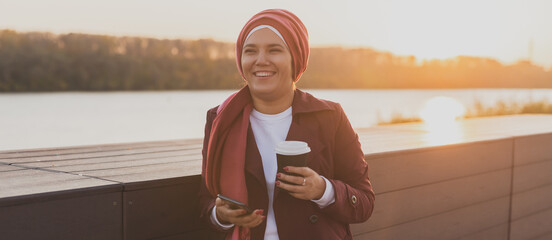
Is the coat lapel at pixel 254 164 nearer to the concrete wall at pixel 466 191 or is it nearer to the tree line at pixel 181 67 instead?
the concrete wall at pixel 466 191

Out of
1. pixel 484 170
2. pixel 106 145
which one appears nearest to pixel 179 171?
pixel 106 145

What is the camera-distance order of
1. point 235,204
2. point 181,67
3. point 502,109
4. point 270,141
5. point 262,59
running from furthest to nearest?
point 181,67, point 502,109, point 270,141, point 262,59, point 235,204

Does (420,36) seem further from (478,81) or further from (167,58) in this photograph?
(167,58)

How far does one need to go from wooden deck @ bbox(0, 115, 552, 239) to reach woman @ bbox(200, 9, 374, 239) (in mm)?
280

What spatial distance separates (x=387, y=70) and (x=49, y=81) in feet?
36.5

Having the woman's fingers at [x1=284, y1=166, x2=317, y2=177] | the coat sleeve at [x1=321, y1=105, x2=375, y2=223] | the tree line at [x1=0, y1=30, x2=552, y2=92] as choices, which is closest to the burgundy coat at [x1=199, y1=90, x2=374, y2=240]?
the coat sleeve at [x1=321, y1=105, x2=375, y2=223]

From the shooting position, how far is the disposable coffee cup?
5.97ft

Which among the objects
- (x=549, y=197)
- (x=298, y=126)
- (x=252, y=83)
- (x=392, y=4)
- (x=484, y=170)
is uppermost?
(x=392, y=4)

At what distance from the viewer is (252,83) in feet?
7.09

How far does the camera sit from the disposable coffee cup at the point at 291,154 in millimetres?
1818

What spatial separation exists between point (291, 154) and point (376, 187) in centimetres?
167

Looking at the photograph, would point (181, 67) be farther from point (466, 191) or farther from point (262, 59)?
point (262, 59)

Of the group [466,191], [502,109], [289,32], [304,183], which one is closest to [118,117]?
[502,109]

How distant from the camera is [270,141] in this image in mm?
2199
